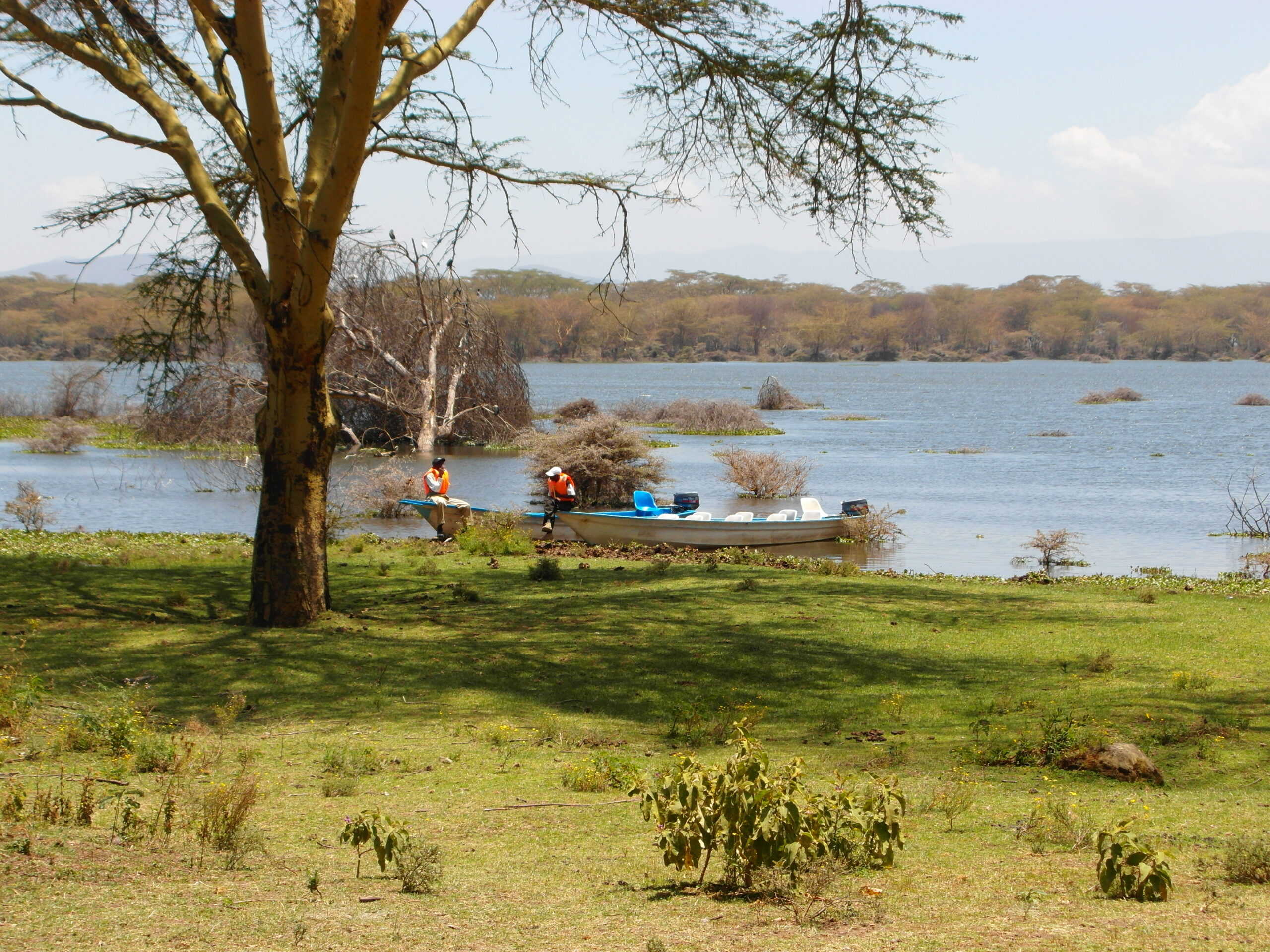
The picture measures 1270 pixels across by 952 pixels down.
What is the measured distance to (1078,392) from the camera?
99.3m

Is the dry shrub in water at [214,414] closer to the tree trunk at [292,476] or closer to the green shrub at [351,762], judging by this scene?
the tree trunk at [292,476]

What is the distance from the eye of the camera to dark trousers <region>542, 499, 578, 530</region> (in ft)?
73.0

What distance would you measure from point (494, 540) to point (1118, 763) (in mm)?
12926

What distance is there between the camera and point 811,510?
2297 cm

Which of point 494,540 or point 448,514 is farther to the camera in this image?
point 448,514

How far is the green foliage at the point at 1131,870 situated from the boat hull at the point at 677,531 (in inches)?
657

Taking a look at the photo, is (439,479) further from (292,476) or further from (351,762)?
(351,762)

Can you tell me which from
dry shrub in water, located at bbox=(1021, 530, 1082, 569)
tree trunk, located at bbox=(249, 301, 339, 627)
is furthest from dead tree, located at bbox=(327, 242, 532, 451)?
tree trunk, located at bbox=(249, 301, 339, 627)

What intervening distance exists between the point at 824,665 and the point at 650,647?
1.62 m

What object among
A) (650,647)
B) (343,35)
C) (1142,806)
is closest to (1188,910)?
(1142,806)

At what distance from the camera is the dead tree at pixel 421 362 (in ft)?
128

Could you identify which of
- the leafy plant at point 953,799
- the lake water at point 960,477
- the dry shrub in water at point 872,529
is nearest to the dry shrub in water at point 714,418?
the lake water at point 960,477

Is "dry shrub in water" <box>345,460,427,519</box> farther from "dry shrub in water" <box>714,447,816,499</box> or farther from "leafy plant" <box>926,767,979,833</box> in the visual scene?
"leafy plant" <box>926,767,979,833</box>

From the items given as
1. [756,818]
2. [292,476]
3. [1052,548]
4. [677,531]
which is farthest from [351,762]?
[1052,548]
